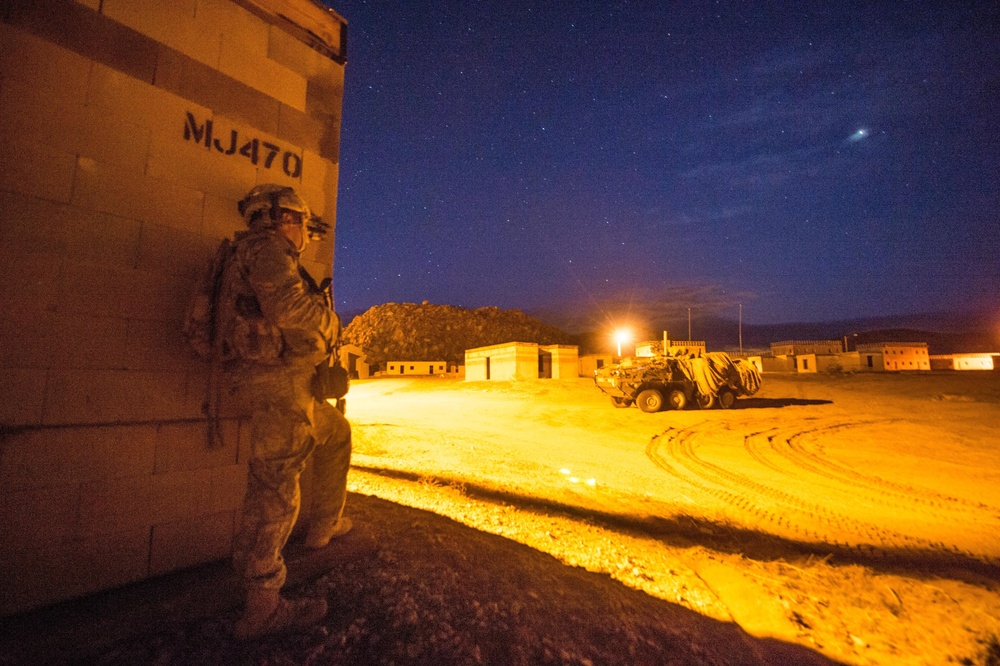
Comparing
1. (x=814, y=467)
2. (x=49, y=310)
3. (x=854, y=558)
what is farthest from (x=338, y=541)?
(x=814, y=467)

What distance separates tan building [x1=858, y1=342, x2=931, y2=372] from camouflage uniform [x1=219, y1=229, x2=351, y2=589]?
42340 millimetres

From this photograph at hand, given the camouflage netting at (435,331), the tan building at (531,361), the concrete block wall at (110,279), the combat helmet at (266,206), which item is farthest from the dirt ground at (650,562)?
the camouflage netting at (435,331)

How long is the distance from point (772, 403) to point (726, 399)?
2647mm

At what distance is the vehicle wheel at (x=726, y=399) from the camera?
516 inches

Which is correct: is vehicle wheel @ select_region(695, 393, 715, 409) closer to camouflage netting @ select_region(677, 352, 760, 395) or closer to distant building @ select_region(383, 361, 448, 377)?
camouflage netting @ select_region(677, 352, 760, 395)

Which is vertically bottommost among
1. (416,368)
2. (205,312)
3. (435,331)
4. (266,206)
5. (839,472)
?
(839,472)

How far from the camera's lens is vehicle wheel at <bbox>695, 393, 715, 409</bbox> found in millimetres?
12820

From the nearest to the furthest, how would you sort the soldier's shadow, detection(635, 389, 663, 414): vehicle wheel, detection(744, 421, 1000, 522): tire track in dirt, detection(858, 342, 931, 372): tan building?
detection(744, 421, 1000, 522): tire track in dirt < detection(635, 389, 663, 414): vehicle wheel < the soldier's shadow < detection(858, 342, 931, 372): tan building

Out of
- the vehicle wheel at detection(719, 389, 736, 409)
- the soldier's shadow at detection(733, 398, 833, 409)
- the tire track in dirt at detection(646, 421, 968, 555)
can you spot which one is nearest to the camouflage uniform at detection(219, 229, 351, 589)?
the tire track in dirt at detection(646, 421, 968, 555)

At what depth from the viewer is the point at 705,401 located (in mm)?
12875

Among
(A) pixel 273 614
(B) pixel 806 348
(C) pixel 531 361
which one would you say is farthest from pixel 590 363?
(A) pixel 273 614

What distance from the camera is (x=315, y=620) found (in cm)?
173

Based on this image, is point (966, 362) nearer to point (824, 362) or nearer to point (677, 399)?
point (824, 362)

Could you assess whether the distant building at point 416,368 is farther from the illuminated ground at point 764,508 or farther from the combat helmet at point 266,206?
the combat helmet at point 266,206
